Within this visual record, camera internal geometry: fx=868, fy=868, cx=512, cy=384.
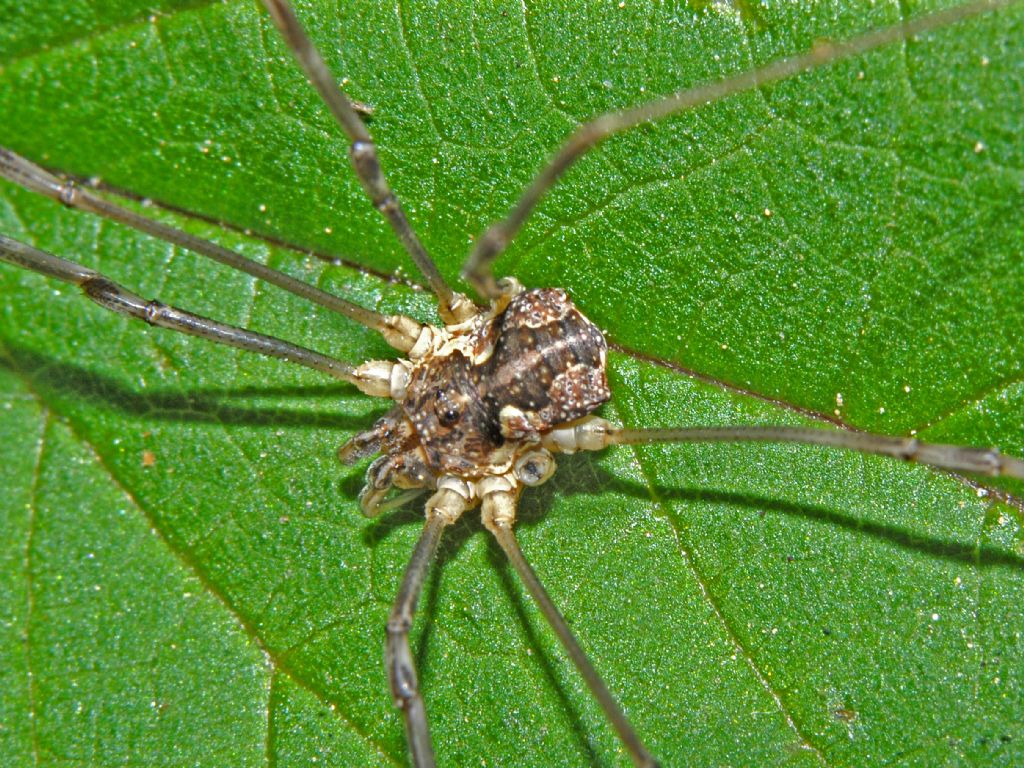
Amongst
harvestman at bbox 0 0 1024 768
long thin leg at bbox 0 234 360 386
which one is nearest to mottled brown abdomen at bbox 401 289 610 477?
harvestman at bbox 0 0 1024 768

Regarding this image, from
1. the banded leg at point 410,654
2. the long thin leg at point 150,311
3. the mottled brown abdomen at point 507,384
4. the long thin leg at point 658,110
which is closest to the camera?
the long thin leg at point 658,110

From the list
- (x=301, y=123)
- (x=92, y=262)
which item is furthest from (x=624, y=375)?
(x=92, y=262)

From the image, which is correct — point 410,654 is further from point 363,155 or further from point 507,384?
point 363,155

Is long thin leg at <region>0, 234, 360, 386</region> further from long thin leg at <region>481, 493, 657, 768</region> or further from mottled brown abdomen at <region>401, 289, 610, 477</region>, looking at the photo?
long thin leg at <region>481, 493, 657, 768</region>

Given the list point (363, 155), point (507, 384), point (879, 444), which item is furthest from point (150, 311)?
point (879, 444)

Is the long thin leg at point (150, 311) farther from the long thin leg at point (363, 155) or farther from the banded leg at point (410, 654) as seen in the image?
the banded leg at point (410, 654)

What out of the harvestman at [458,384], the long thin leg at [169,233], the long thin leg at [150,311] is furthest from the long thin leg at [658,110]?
the long thin leg at [150,311]
